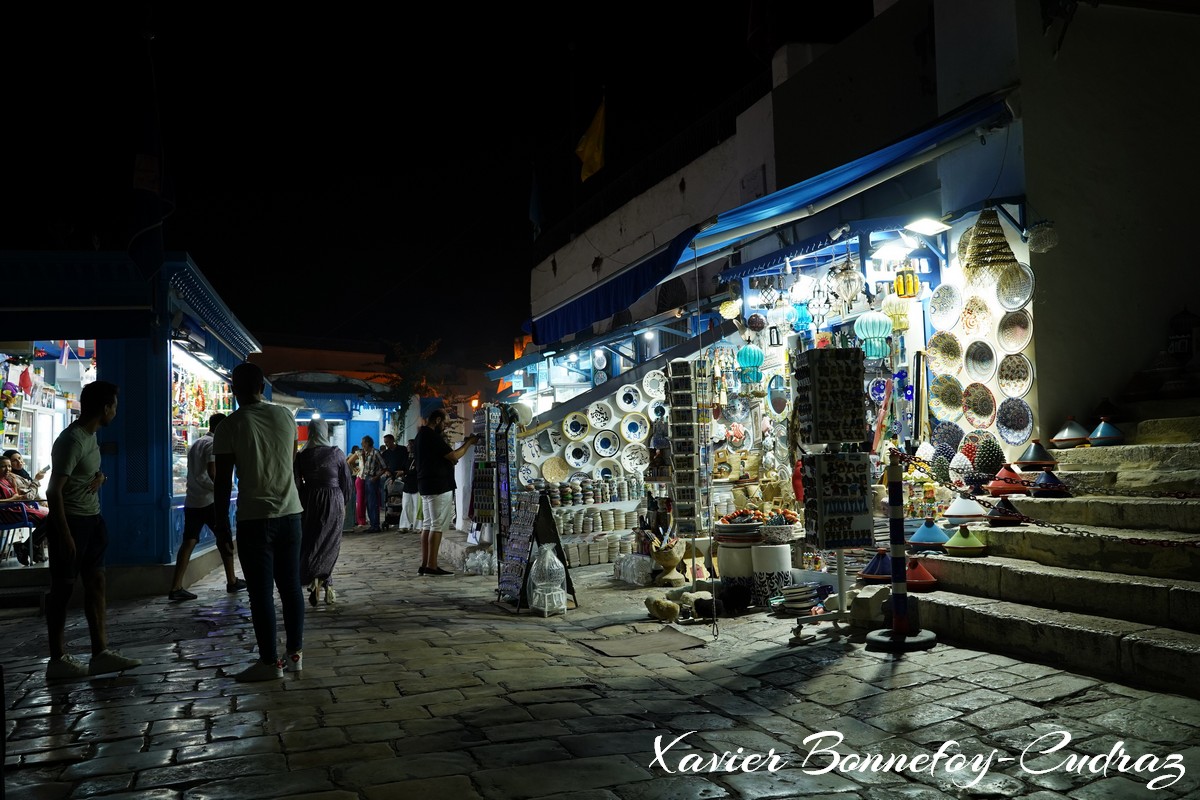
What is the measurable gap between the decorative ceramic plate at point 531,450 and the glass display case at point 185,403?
450cm

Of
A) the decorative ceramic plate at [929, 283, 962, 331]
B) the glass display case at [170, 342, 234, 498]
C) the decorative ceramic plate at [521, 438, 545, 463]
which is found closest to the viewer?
the decorative ceramic plate at [929, 283, 962, 331]

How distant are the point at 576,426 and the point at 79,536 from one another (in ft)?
25.3

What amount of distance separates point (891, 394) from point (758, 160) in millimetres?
6077

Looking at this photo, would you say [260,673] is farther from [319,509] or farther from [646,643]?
[319,509]

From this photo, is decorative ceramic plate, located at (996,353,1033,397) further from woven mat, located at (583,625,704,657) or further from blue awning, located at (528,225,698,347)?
woven mat, located at (583,625,704,657)

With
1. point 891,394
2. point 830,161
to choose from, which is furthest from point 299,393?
point 891,394

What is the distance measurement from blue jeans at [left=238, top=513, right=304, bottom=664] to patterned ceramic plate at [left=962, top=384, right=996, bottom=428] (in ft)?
21.2

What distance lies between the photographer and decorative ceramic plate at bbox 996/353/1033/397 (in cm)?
788

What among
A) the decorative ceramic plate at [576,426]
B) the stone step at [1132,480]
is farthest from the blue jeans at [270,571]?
the decorative ceramic plate at [576,426]

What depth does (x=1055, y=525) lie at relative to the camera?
650cm

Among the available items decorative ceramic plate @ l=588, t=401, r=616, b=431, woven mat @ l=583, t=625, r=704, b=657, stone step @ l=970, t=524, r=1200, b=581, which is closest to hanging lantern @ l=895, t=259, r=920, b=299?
stone step @ l=970, t=524, r=1200, b=581

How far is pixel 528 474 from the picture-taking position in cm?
1179

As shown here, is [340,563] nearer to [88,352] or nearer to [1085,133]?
[88,352]

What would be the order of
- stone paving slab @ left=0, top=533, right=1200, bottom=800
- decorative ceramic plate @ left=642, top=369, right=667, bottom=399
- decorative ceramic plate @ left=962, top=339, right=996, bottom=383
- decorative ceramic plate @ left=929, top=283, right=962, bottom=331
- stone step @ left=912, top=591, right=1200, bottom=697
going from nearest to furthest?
stone paving slab @ left=0, top=533, right=1200, bottom=800 → stone step @ left=912, top=591, right=1200, bottom=697 → decorative ceramic plate @ left=962, top=339, right=996, bottom=383 → decorative ceramic plate @ left=929, top=283, right=962, bottom=331 → decorative ceramic plate @ left=642, top=369, right=667, bottom=399
